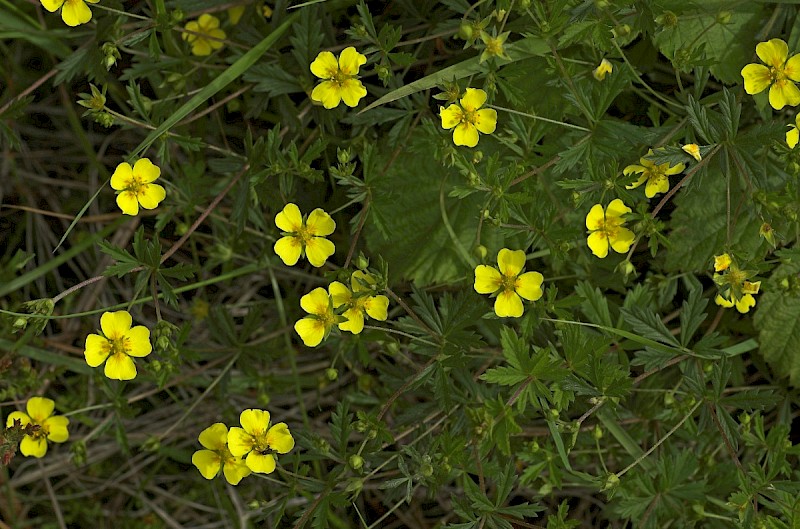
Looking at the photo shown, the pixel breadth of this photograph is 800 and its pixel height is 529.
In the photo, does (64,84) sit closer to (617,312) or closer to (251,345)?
(251,345)

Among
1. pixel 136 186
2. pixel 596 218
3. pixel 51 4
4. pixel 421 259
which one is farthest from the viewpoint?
pixel 421 259

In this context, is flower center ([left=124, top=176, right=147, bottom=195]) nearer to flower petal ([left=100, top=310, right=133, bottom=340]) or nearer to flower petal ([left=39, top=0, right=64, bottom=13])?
flower petal ([left=100, top=310, right=133, bottom=340])

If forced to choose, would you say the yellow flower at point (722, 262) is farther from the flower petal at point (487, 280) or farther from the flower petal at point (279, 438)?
the flower petal at point (279, 438)

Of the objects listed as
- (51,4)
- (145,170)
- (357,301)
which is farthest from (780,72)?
(51,4)

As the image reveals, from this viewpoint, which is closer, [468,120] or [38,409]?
[468,120]

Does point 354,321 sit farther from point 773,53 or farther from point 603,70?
point 773,53

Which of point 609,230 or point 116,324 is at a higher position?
point 609,230

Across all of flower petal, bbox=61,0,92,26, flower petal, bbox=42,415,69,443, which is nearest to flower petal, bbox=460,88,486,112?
flower petal, bbox=61,0,92,26
